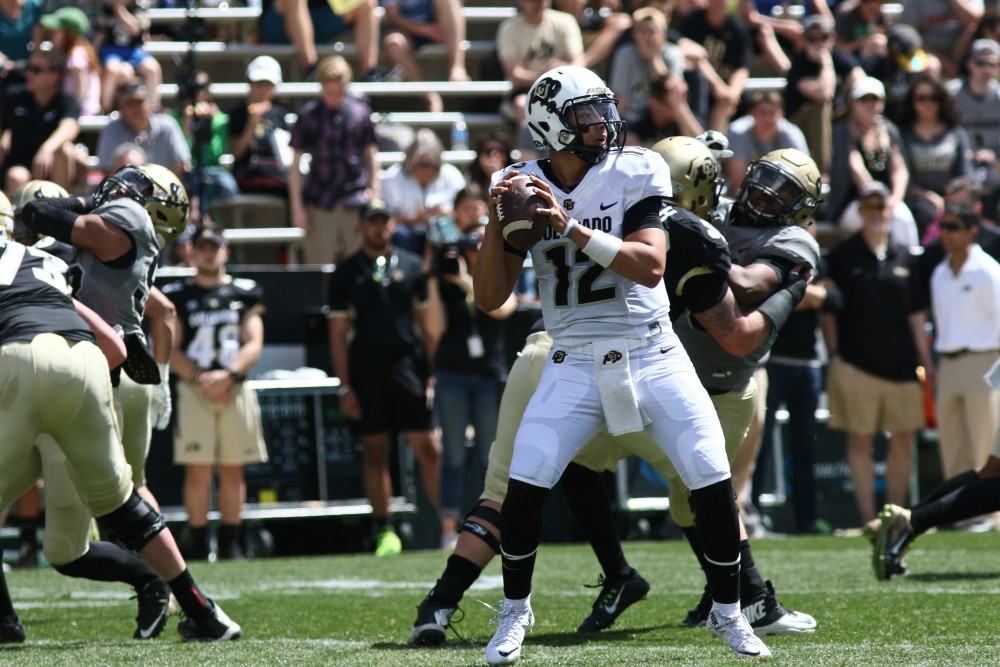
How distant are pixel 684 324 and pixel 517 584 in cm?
132

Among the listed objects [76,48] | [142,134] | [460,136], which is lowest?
[142,134]

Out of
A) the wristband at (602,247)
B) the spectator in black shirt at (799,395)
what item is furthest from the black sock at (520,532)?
the spectator in black shirt at (799,395)

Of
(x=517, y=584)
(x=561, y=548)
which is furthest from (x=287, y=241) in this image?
(x=517, y=584)

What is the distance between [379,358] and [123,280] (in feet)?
13.6

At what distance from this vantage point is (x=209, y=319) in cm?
966

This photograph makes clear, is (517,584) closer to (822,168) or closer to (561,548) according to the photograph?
(561,548)

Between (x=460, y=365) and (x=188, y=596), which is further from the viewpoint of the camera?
(x=460, y=365)

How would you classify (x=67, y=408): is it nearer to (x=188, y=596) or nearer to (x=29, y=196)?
(x=188, y=596)

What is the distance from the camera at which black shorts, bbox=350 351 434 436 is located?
32.6 feet

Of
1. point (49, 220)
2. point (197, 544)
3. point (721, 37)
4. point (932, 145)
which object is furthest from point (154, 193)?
point (721, 37)

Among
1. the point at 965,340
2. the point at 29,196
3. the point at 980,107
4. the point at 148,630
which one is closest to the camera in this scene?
the point at 148,630

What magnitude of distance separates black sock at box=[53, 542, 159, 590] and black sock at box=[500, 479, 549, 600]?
1877mm

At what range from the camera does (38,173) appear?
11.1 meters

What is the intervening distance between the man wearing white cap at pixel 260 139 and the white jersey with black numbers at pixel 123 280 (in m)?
6.18
